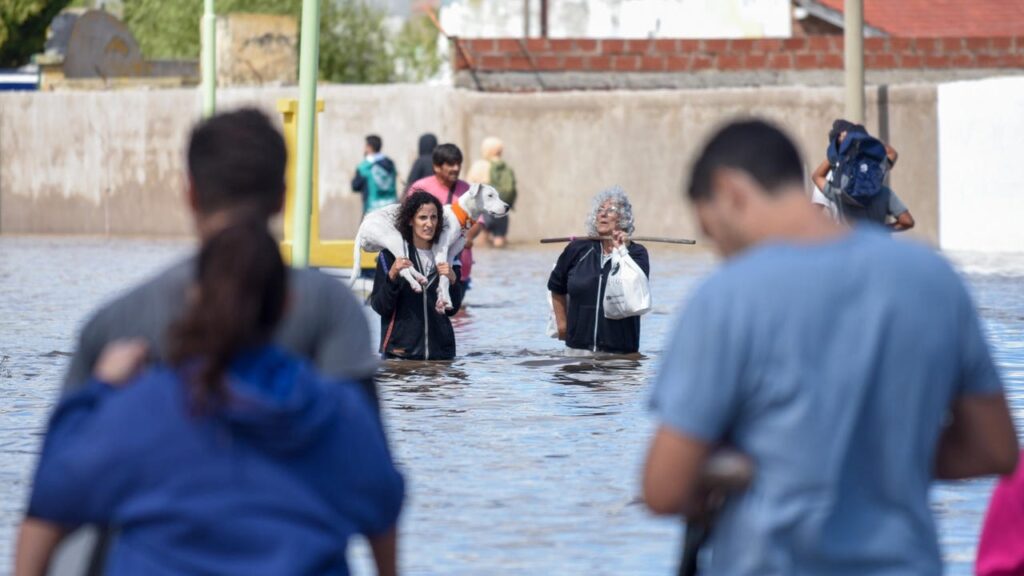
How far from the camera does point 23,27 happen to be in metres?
52.3

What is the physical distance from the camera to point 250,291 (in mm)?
3471

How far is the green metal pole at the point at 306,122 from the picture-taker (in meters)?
12.4

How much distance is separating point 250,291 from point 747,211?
0.80 meters

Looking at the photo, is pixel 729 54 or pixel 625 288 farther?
pixel 729 54

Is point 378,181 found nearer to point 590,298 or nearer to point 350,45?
point 590,298

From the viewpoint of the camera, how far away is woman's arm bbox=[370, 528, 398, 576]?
3.91 metres

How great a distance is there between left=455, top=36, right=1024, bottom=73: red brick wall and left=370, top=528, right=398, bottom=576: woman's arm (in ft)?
89.8

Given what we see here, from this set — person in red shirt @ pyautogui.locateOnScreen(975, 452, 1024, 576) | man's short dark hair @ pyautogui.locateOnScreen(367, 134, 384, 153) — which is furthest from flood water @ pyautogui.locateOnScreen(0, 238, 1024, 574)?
man's short dark hair @ pyautogui.locateOnScreen(367, 134, 384, 153)

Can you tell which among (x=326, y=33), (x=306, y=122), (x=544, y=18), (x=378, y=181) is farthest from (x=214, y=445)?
(x=326, y=33)

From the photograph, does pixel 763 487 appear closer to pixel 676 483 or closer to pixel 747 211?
pixel 676 483

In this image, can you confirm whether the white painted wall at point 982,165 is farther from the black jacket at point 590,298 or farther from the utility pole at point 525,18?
the utility pole at point 525,18

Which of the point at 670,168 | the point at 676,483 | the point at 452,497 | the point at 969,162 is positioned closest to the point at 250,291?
the point at 676,483

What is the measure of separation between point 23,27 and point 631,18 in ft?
51.4

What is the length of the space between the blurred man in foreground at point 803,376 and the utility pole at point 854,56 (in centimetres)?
2185
